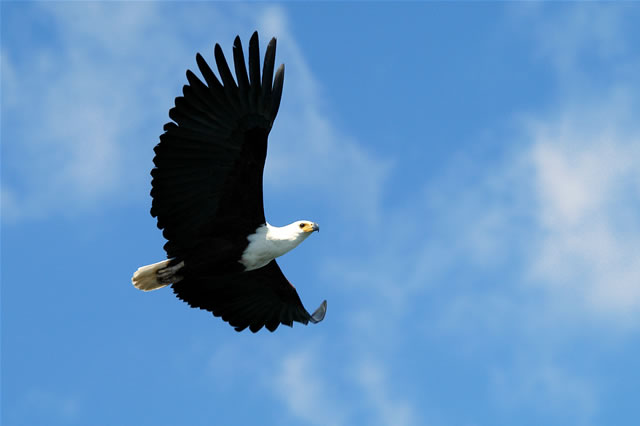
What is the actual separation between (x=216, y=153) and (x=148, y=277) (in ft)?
7.48

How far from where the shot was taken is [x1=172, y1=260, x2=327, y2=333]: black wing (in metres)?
15.4

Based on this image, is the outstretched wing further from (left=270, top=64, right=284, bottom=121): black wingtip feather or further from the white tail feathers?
the white tail feathers

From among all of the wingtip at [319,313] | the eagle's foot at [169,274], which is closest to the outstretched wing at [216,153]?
the eagle's foot at [169,274]

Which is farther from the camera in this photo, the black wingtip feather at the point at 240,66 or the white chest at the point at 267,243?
the white chest at the point at 267,243

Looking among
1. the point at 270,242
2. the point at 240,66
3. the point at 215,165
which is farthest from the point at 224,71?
the point at 270,242

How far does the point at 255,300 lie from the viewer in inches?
624

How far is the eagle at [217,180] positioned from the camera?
13.0 m

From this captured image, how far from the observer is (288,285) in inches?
622

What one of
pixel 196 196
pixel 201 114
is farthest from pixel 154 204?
pixel 201 114

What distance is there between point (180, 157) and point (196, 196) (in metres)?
0.70

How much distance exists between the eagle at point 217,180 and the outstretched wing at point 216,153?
0.01 meters

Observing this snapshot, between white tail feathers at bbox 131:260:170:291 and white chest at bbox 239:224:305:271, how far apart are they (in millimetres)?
1251

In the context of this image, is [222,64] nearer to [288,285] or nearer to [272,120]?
[272,120]

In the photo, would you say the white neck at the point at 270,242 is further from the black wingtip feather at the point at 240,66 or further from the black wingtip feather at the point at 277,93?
the black wingtip feather at the point at 240,66
